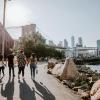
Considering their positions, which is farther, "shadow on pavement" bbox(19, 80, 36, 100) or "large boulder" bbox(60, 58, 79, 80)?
"large boulder" bbox(60, 58, 79, 80)

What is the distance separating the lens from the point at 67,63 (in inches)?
760

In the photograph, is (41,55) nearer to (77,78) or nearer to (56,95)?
(77,78)

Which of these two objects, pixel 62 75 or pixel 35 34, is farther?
pixel 35 34

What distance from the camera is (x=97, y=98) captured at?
387 inches

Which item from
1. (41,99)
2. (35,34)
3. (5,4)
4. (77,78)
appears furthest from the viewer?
(35,34)

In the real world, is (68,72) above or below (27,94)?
above

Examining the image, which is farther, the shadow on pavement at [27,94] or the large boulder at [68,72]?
the large boulder at [68,72]

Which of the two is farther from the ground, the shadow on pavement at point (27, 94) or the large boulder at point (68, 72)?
the large boulder at point (68, 72)

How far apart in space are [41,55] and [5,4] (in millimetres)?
61681

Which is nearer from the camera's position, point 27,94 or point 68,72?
point 27,94

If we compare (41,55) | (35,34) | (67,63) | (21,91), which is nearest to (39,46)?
(41,55)

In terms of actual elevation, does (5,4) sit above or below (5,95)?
above

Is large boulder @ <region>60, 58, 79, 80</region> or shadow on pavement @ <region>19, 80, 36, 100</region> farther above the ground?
large boulder @ <region>60, 58, 79, 80</region>

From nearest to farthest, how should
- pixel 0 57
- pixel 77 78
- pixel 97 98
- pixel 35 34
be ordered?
pixel 97 98 < pixel 0 57 < pixel 77 78 < pixel 35 34
